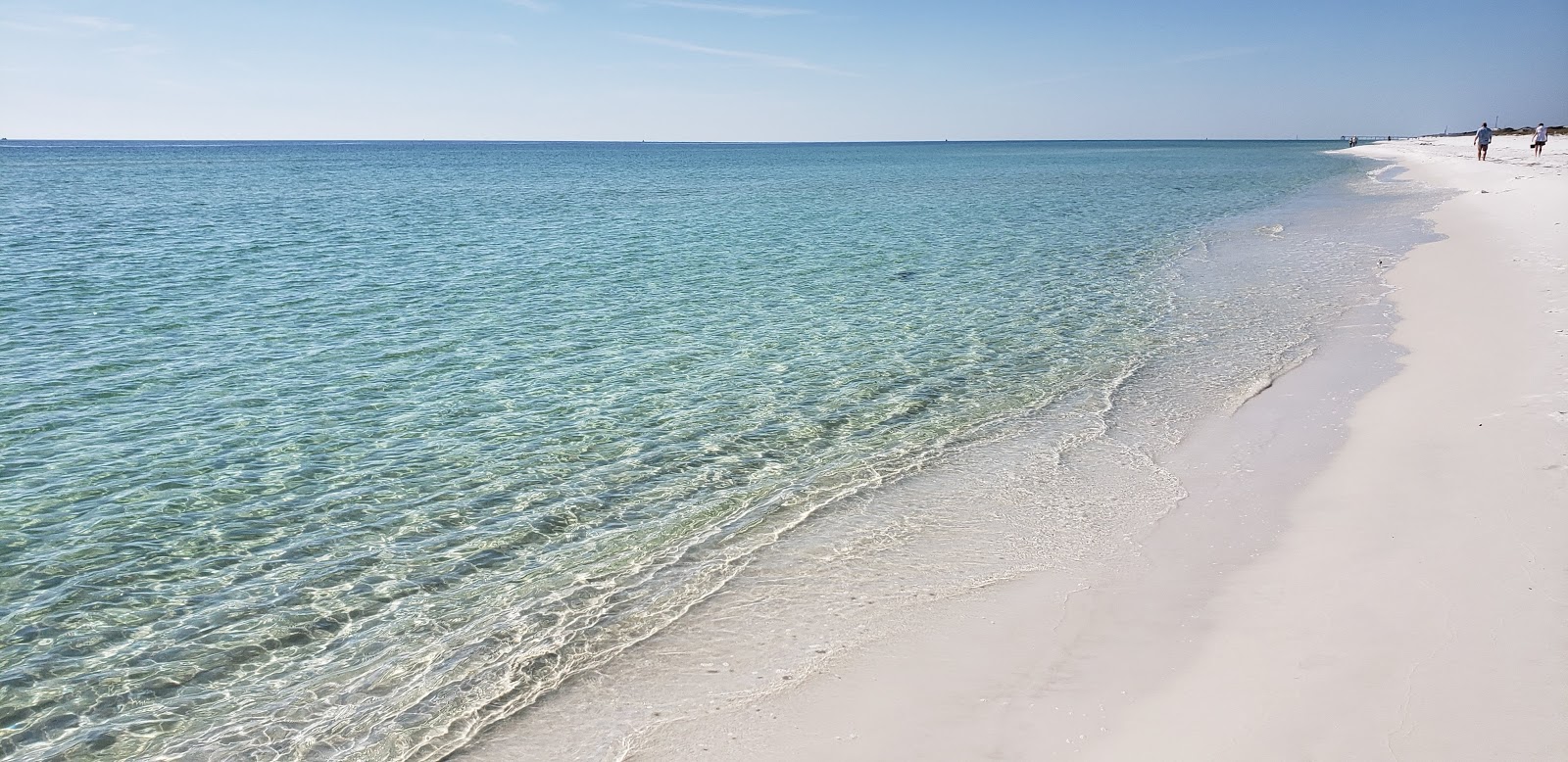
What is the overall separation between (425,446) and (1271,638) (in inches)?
330

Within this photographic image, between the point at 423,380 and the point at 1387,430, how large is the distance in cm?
1202

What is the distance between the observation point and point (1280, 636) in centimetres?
567

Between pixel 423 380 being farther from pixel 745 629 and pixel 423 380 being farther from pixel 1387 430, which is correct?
pixel 1387 430

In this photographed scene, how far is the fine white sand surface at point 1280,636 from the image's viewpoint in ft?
15.6

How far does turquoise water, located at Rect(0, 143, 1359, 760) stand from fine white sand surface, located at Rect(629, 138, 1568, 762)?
83.0 inches

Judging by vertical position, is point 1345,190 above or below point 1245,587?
above

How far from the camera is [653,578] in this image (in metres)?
7.18

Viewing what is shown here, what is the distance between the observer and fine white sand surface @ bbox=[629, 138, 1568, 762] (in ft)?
15.6

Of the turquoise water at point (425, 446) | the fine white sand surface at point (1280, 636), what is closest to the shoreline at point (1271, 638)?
the fine white sand surface at point (1280, 636)

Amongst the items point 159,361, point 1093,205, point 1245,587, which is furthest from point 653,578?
point 1093,205

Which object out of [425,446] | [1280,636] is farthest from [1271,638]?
[425,446]

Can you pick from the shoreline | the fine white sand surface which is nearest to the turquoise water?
the shoreline

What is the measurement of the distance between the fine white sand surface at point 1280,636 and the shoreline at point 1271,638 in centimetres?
2

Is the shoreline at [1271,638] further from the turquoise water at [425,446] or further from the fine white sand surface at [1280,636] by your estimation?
the turquoise water at [425,446]
